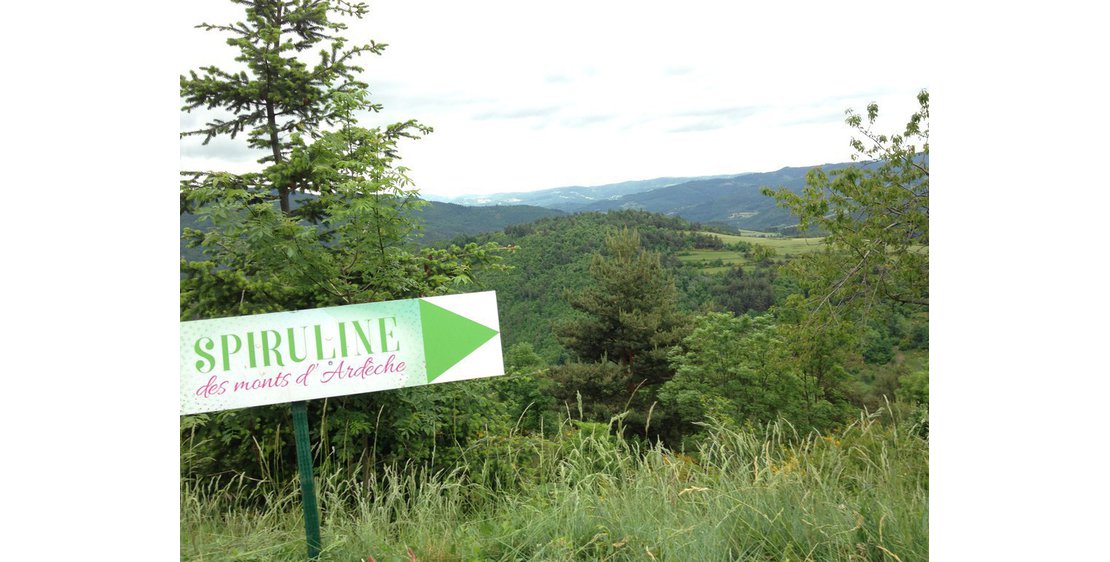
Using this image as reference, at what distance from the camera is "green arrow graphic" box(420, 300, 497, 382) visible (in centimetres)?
167

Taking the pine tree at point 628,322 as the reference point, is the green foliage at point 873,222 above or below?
above

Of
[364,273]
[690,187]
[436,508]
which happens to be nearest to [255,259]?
[364,273]

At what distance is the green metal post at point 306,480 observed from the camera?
186 cm

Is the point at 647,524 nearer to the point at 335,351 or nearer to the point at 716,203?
the point at 335,351

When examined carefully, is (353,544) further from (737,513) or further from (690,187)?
(690,187)

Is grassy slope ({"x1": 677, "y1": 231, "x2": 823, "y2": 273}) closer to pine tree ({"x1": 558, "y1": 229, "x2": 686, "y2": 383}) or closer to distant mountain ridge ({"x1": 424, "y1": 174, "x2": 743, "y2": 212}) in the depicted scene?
distant mountain ridge ({"x1": 424, "y1": 174, "x2": 743, "y2": 212})

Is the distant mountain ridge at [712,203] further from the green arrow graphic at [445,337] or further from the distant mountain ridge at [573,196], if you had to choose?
the green arrow graphic at [445,337]

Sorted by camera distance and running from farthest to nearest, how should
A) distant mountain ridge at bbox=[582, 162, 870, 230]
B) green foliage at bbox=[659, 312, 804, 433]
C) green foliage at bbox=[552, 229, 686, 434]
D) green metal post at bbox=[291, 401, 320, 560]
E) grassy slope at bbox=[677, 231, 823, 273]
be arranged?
distant mountain ridge at bbox=[582, 162, 870, 230] < grassy slope at bbox=[677, 231, 823, 273] < green foliage at bbox=[552, 229, 686, 434] < green foliage at bbox=[659, 312, 804, 433] < green metal post at bbox=[291, 401, 320, 560]

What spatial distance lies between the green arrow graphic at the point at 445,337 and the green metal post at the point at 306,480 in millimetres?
499

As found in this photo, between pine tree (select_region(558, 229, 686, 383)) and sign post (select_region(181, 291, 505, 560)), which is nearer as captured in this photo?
sign post (select_region(181, 291, 505, 560))

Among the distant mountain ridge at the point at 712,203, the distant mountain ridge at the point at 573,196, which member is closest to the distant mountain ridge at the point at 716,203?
the distant mountain ridge at the point at 712,203

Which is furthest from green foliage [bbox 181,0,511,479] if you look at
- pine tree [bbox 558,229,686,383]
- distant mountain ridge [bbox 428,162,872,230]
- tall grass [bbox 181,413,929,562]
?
distant mountain ridge [bbox 428,162,872,230]

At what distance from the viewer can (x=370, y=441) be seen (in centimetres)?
350
